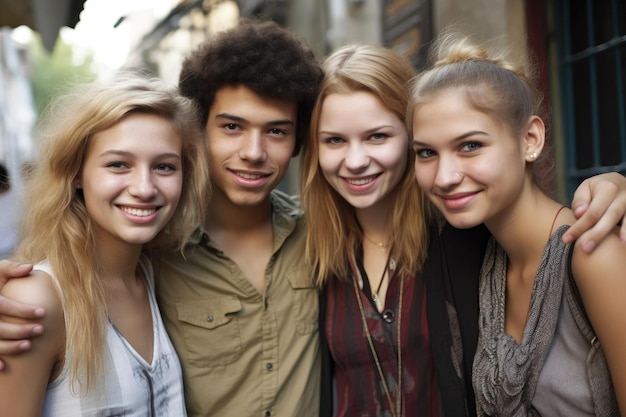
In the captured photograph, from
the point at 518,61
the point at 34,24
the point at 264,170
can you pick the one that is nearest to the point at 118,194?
the point at 264,170

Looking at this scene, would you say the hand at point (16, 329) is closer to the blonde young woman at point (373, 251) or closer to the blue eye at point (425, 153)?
the blonde young woman at point (373, 251)

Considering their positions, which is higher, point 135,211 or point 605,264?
point 135,211

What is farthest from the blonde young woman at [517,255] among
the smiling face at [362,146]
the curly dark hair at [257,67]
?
the curly dark hair at [257,67]

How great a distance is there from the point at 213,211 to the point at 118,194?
34.8 inches

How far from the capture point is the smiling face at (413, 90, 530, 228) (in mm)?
2264

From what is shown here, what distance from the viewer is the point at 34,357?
79.0 inches

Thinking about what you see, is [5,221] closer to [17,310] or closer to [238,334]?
[238,334]

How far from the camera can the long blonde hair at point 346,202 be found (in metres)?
2.86

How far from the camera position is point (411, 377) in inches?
108

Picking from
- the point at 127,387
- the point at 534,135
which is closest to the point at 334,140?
the point at 534,135

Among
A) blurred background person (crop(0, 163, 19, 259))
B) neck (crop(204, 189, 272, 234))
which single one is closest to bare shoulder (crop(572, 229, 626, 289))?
neck (crop(204, 189, 272, 234))

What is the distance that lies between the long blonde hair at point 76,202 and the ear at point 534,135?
1.31 metres

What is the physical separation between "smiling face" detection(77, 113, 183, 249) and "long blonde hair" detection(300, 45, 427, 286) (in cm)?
84

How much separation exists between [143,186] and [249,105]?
2.64 ft
